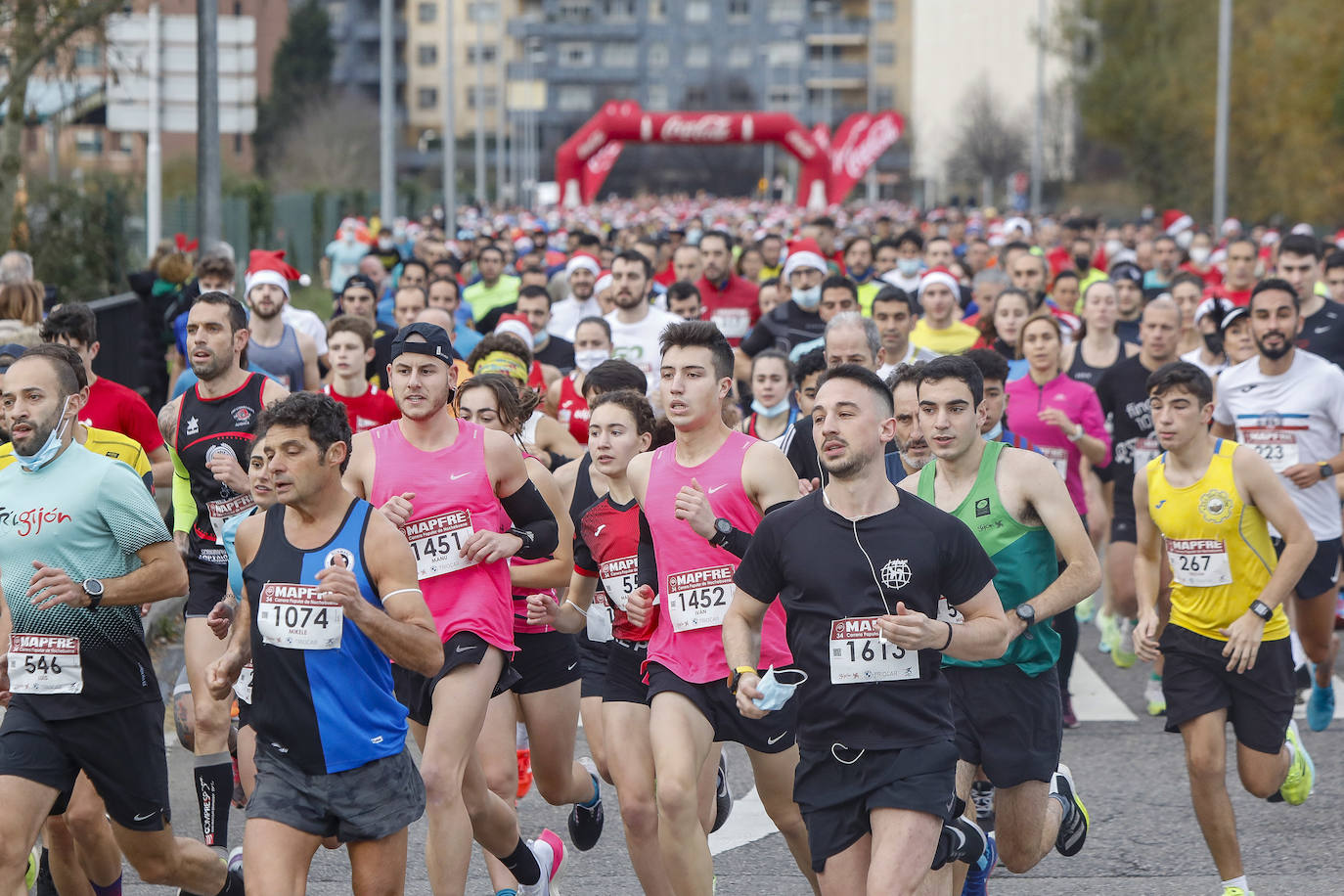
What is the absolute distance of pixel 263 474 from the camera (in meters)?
5.25

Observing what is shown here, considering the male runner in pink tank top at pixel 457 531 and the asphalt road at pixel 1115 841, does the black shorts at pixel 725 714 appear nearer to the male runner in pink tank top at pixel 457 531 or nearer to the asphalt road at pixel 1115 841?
the male runner in pink tank top at pixel 457 531

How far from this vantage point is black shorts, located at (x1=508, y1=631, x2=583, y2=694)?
23.2ft

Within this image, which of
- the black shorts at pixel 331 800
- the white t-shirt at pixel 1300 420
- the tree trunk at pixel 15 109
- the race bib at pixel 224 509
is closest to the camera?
the black shorts at pixel 331 800

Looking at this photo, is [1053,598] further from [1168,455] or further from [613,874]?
Answer: [613,874]

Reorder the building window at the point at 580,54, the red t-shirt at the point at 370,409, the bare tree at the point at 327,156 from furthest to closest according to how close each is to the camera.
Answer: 1. the building window at the point at 580,54
2. the bare tree at the point at 327,156
3. the red t-shirt at the point at 370,409

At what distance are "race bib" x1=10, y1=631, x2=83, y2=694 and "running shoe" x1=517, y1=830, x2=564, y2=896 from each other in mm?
1831

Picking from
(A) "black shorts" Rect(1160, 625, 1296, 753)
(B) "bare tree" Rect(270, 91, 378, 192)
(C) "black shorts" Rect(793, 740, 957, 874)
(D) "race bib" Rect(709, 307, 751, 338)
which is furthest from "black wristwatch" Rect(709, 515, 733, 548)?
(B) "bare tree" Rect(270, 91, 378, 192)

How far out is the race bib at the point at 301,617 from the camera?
5.15 m

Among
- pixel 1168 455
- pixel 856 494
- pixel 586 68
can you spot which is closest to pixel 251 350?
pixel 1168 455

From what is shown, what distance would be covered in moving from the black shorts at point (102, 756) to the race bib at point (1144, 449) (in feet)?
21.0

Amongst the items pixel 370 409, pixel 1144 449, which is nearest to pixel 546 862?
pixel 370 409

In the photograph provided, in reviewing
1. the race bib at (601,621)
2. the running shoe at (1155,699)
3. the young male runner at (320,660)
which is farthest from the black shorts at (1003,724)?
the running shoe at (1155,699)

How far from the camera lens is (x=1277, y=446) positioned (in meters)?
9.23

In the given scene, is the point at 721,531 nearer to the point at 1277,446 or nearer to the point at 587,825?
the point at 587,825
